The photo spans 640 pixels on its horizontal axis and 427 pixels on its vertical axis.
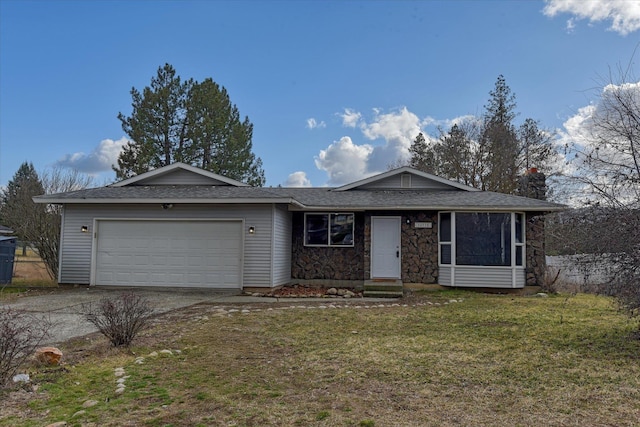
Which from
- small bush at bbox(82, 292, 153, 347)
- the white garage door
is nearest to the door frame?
the white garage door

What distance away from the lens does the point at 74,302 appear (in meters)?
9.10

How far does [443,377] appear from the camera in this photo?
4.12m

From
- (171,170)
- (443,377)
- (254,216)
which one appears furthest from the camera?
(171,170)

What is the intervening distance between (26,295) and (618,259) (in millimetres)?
11968

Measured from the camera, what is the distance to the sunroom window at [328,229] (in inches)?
495

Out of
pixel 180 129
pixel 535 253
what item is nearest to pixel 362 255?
pixel 535 253

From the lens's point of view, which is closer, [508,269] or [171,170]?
[508,269]

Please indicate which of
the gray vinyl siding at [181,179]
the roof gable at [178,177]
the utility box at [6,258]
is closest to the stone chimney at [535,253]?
the roof gable at [178,177]

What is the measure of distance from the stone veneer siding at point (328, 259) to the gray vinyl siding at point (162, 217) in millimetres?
1826

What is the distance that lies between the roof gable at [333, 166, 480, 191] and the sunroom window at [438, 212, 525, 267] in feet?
6.53

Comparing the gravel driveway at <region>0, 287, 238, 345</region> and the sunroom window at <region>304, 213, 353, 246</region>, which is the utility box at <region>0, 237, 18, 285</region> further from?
the sunroom window at <region>304, 213, 353, 246</region>

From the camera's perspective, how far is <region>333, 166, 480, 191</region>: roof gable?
527 inches

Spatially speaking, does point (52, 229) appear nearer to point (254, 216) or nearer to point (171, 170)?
point (171, 170)

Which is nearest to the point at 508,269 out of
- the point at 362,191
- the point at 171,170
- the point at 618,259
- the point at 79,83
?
the point at 362,191
